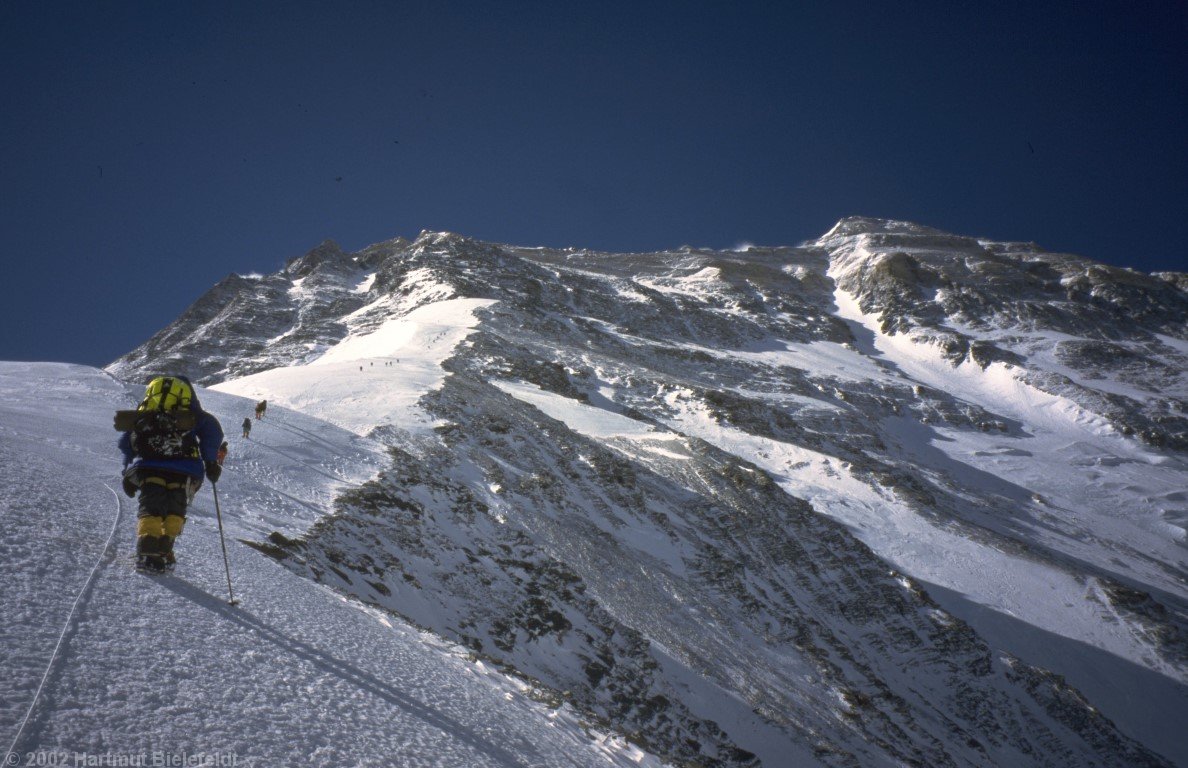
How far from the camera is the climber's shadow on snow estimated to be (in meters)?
4.93

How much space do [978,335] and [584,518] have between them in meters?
99.7

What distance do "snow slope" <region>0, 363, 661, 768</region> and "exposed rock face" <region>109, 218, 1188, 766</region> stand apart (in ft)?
8.45

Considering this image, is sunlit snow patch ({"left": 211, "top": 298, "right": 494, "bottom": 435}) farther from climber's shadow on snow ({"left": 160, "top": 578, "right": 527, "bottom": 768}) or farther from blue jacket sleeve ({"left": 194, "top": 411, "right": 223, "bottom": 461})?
climber's shadow on snow ({"left": 160, "top": 578, "right": 527, "bottom": 768})

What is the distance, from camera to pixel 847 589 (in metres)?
31.9

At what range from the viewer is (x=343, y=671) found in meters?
5.19

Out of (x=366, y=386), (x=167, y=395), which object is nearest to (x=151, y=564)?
(x=167, y=395)

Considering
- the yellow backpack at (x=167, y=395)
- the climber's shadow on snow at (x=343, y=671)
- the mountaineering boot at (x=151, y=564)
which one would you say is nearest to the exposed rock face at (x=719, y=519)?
the climber's shadow on snow at (x=343, y=671)

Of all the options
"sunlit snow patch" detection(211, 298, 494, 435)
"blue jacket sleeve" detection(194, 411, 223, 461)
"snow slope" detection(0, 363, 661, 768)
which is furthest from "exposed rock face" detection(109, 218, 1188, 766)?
"blue jacket sleeve" detection(194, 411, 223, 461)

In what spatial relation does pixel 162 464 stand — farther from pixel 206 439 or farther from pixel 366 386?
pixel 366 386

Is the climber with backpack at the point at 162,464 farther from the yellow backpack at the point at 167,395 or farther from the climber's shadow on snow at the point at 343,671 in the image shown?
the climber's shadow on snow at the point at 343,671

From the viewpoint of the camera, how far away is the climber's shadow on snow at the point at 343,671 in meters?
4.93

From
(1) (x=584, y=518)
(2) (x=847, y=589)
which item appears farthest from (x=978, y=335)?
(1) (x=584, y=518)

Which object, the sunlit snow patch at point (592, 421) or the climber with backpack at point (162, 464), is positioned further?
the sunlit snow patch at point (592, 421)

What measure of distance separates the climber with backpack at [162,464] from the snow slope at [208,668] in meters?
0.34
